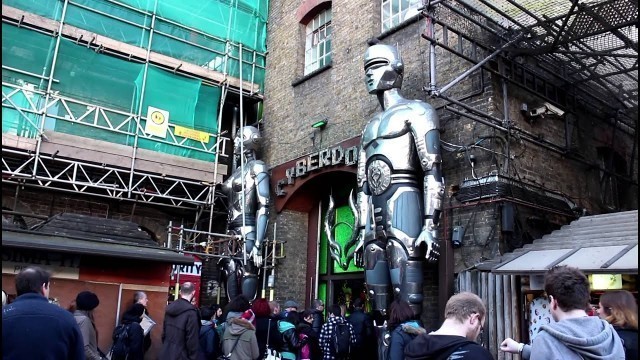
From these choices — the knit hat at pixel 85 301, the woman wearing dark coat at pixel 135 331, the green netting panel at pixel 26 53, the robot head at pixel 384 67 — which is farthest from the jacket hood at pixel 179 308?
the green netting panel at pixel 26 53

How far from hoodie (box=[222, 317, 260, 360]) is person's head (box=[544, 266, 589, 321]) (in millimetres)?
3361

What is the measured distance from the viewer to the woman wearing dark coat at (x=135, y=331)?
522cm

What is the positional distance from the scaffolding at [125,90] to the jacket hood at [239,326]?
252 inches

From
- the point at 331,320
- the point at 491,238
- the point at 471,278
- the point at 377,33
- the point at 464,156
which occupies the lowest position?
the point at 331,320

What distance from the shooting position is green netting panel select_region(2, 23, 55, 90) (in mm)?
10430

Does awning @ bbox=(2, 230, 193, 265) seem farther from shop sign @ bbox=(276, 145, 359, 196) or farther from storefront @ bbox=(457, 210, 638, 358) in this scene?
storefront @ bbox=(457, 210, 638, 358)

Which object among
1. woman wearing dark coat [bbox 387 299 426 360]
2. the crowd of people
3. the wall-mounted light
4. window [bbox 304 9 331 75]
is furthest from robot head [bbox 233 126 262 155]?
woman wearing dark coat [bbox 387 299 426 360]

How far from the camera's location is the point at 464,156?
805 cm

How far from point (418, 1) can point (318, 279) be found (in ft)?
Answer: 18.3

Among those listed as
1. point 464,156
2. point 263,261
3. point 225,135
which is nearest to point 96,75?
point 225,135

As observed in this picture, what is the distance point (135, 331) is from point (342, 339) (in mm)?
2297

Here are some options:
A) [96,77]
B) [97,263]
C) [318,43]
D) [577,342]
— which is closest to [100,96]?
[96,77]

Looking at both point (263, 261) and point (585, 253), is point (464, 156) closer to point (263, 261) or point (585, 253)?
point (585, 253)

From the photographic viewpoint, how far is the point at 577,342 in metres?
2.27
